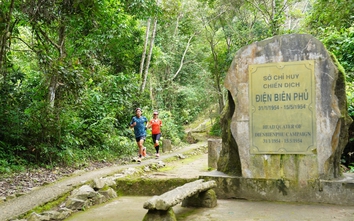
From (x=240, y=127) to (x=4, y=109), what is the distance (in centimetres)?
620

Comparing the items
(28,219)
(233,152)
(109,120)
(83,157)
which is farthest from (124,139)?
(28,219)

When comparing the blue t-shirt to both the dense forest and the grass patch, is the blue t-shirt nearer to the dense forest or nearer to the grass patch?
the dense forest

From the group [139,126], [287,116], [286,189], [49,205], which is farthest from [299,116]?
[139,126]

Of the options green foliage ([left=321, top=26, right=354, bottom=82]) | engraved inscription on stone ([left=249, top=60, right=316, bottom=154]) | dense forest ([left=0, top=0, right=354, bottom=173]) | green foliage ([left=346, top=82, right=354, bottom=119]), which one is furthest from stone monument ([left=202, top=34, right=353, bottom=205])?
green foliage ([left=321, top=26, right=354, bottom=82])

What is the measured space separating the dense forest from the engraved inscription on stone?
3.44m

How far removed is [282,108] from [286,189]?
1.33 metres

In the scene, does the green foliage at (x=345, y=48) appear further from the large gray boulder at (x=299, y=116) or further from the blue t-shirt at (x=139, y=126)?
the blue t-shirt at (x=139, y=126)

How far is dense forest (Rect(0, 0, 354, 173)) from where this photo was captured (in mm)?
8500

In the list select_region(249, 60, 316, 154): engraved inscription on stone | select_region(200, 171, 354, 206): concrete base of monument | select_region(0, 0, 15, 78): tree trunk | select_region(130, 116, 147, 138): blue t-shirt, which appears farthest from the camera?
select_region(130, 116, 147, 138): blue t-shirt

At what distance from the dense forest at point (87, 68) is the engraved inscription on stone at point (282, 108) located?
11.3 feet

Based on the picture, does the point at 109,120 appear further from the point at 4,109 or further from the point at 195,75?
the point at 195,75

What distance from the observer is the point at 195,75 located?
25.5 metres

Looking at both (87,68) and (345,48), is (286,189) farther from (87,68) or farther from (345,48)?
(87,68)

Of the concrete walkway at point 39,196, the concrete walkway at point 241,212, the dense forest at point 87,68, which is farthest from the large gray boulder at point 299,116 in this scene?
the dense forest at point 87,68
